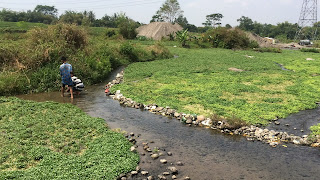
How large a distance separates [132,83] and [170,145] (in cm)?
839

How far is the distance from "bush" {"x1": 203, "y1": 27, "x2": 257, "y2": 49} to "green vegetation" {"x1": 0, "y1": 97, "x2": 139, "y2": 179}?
3765 cm

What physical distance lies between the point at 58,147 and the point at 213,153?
471 cm

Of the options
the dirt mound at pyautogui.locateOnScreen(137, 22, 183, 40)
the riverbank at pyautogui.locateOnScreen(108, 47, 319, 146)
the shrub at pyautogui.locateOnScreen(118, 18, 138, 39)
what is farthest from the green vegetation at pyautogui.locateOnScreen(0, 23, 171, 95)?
the dirt mound at pyautogui.locateOnScreen(137, 22, 183, 40)

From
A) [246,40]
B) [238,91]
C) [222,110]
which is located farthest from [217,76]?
[246,40]

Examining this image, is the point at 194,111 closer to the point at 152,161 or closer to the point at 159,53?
the point at 152,161

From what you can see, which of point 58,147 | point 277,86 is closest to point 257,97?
point 277,86

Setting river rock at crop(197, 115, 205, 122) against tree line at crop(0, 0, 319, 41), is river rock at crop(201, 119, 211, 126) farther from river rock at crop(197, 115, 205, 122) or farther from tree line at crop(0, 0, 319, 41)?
tree line at crop(0, 0, 319, 41)

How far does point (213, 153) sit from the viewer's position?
7719 millimetres

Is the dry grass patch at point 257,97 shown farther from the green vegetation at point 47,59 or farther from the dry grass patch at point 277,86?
the green vegetation at point 47,59

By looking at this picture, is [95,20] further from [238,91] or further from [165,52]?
[238,91]

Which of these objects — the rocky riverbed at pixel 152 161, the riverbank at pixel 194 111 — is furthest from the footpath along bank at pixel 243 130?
the rocky riverbed at pixel 152 161

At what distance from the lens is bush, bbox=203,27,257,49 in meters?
43.4

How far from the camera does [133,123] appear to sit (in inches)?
391

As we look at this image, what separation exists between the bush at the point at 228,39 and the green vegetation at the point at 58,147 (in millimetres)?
37647
